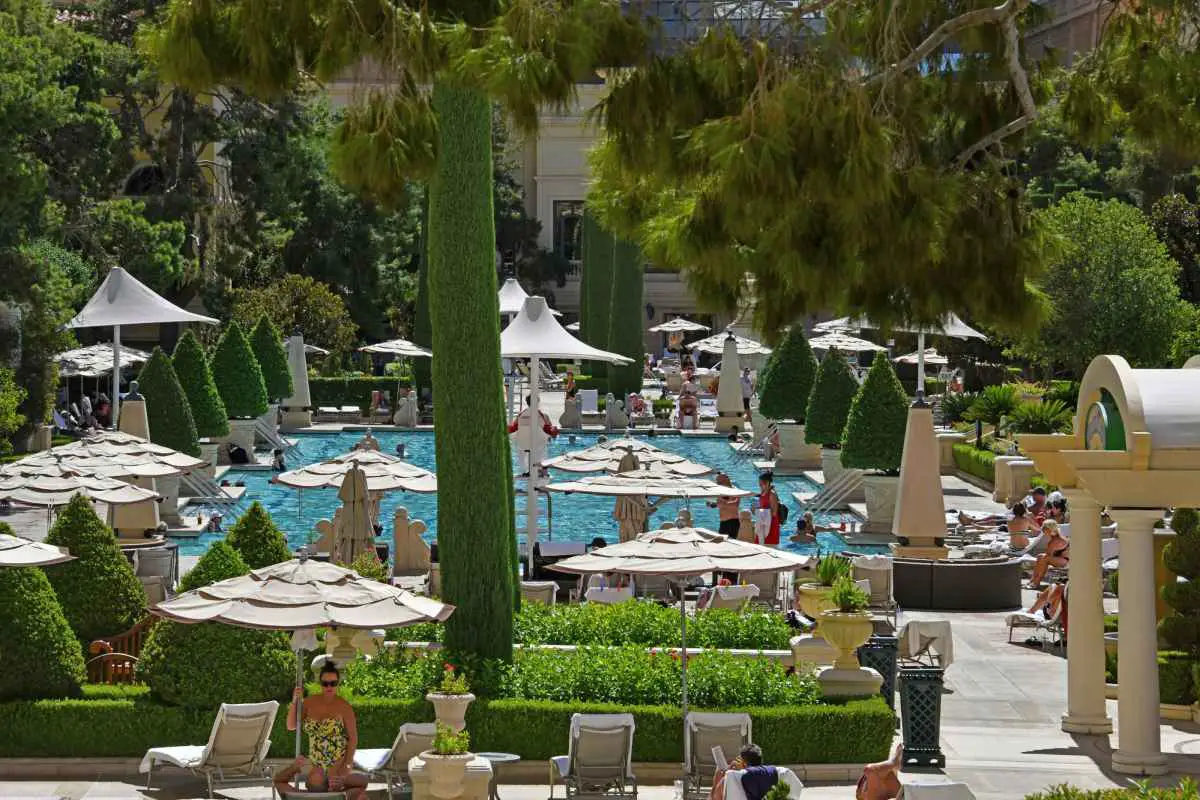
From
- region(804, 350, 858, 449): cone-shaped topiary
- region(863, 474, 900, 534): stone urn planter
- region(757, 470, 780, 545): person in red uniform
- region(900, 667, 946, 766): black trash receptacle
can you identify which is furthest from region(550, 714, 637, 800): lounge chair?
region(804, 350, 858, 449): cone-shaped topiary

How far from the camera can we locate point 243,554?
1770cm

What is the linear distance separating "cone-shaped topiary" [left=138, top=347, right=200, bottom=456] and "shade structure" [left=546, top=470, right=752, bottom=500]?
9.70 meters

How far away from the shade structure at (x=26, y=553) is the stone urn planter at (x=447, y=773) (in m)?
3.96

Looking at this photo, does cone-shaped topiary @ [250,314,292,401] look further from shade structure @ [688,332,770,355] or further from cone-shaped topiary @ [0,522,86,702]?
cone-shaped topiary @ [0,522,86,702]

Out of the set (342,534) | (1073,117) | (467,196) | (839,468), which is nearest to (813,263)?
(1073,117)

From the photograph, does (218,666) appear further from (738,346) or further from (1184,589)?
(738,346)

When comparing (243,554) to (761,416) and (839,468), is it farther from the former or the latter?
(761,416)

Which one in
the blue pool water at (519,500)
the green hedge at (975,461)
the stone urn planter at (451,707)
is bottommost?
Result: the blue pool water at (519,500)

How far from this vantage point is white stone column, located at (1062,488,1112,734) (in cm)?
1661

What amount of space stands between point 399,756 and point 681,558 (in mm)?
3085

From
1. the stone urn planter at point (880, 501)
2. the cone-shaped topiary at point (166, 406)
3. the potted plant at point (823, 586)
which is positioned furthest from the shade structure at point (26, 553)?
the stone urn planter at point (880, 501)

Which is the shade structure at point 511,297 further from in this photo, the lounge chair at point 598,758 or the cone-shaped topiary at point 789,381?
the lounge chair at point 598,758

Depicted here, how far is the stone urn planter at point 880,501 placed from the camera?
98.6ft

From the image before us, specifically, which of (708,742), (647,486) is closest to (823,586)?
(708,742)
